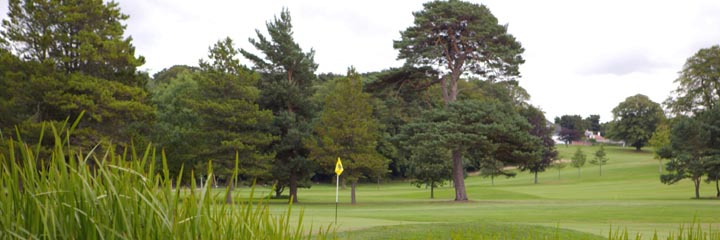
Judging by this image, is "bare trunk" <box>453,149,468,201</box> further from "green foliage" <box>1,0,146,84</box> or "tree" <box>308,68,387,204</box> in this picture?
"green foliage" <box>1,0,146,84</box>

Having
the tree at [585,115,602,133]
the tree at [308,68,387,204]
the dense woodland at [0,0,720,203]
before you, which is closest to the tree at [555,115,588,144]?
the tree at [585,115,602,133]

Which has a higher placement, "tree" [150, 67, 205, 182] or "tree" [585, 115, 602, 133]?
"tree" [585, 115, 602, 133]

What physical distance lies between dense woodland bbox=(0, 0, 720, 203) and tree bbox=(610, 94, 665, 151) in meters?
52.0

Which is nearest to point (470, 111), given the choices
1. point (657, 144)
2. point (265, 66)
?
point (265, 66)

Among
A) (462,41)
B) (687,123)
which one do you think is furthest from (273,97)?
(687,123)

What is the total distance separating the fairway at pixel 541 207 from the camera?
1349cm

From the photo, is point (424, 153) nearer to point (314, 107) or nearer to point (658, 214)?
point (314, 107)

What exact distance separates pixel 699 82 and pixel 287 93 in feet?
Result: 129

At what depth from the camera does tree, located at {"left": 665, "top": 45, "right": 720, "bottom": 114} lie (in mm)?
54688

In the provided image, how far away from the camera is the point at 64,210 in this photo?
2.43m

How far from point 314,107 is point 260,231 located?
1477 inches

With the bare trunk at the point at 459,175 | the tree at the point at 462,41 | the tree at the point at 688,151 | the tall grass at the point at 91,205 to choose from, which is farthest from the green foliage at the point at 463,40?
the tall grass at the point at 91,205

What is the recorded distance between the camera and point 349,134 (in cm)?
3434

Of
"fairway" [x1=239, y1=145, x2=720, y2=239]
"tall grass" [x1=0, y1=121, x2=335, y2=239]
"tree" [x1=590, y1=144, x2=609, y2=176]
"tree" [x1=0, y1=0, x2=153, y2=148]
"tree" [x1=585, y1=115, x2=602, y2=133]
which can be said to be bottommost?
"fairway" [x1=239, y1=145, x2=720, y2=239]
